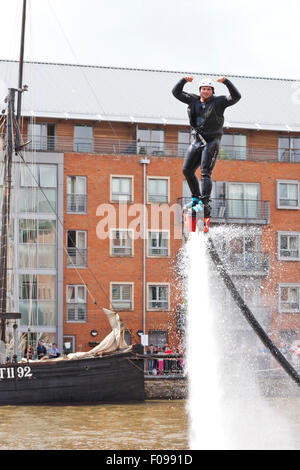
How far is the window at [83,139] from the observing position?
60750 mm

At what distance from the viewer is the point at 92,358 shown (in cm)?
4441

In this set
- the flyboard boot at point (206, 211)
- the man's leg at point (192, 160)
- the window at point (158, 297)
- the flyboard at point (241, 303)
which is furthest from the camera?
the window at point (158, 297)

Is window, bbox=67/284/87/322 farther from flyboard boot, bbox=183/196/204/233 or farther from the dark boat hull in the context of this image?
flyboard boot, bbox=183/196/204/233

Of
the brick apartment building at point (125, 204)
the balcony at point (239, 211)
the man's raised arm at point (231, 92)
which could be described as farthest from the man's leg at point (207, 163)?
the balcony at point (239, 211)

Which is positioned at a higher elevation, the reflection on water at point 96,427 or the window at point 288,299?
the window at point 288,299

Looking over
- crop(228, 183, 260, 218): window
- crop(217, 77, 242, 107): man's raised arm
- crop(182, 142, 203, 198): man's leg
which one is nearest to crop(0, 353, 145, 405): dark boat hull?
crop(228, 183, 260, 218): window

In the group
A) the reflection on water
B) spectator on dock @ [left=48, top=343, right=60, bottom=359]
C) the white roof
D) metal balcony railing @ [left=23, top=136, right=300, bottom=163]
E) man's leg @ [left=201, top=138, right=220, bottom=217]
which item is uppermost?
the white roof

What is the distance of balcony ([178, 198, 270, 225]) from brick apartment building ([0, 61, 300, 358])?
9cm

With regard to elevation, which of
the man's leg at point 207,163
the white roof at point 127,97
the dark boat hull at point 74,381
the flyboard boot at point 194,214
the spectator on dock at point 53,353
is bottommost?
the dark boat hull at point 74,381

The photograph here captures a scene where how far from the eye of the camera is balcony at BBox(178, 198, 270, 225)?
58.5m

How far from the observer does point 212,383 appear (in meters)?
17.7

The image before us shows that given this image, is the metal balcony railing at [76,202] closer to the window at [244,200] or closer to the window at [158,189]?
the window at [158,189]

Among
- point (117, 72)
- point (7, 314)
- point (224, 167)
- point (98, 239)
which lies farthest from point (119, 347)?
point (117, 72)

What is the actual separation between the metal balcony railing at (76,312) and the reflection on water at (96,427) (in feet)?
41.2
